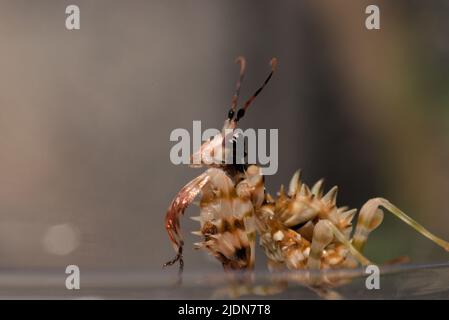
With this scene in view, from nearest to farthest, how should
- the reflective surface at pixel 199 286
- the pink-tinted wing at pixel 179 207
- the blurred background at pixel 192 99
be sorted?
the reflective surface at pixel 199 286, the pink-tinted wing at pixel 179 207, the blurred background at pixel 192 99

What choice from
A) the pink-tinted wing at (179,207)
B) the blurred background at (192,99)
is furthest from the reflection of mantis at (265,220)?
the blurred background at (192,99)

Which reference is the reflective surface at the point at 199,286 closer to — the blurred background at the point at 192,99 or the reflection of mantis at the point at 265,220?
the reflection of mantis at the point at 265,220

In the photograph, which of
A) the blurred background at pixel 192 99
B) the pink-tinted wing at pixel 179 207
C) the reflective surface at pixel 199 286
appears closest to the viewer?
the reflective surface at pixel 199 286

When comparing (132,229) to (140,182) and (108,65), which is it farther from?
(108,65)

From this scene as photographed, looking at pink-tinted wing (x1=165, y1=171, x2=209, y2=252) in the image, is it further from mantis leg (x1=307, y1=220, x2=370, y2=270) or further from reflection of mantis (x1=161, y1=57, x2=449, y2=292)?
mantis leg (x1=307, y1=220, x2=370, y2=270)

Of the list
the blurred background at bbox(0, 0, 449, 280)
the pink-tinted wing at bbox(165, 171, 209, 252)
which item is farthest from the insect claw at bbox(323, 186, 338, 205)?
the blurred background at bbox(0, 0, 449, 280)

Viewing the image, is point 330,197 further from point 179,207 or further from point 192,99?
point 192,99

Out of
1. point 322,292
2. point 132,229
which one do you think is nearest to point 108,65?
point 132,229

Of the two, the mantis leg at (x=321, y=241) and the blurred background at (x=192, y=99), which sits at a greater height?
the blurred background at (x=192, y=99)
